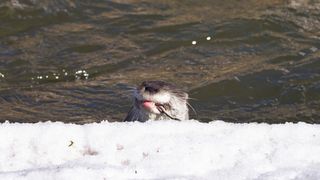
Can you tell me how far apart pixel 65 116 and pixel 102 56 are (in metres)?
A: 1.32

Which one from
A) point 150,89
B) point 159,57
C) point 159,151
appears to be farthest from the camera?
point 159,57

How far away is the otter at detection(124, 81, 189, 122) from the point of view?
524 cm

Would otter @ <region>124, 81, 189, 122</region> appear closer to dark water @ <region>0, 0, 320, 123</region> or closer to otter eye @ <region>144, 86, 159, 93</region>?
otter eye @ <region>144, 86, 159, 93</region>

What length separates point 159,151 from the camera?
12.4 ft

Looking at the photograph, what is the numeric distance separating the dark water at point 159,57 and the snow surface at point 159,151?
3.55 metres

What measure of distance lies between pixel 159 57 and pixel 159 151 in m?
5.17

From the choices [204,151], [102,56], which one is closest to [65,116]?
[102,56]

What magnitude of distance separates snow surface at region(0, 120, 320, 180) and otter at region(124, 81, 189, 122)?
1255 millimetres

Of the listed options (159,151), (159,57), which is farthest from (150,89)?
(159,57)

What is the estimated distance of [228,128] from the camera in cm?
399

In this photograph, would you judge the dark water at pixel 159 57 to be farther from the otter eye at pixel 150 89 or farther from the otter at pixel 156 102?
the otter eye at pixel 150 89

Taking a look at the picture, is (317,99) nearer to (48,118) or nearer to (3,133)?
(48,118)

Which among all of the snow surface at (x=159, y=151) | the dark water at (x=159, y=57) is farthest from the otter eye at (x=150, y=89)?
the dark water at (x=159, y=57)

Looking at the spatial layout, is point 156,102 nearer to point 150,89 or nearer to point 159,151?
point 150,89
